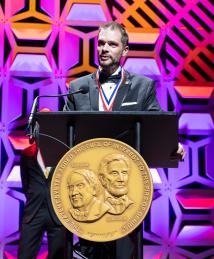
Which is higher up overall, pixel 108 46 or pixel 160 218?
pixel 108 46

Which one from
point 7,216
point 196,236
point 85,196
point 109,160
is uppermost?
point 109,160

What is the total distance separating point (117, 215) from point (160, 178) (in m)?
2.37

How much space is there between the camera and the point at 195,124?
174 inches

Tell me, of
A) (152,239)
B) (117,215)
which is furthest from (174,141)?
(152,239)

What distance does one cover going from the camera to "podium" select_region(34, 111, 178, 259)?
2.03 metres

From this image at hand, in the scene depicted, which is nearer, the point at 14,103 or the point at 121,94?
the point at 121,94

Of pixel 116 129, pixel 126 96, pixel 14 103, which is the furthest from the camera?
pixel 14 103

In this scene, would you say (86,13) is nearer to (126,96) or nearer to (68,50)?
(68,50)

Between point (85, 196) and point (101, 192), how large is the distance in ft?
0.22

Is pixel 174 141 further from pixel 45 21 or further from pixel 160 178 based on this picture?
pixel 45 21

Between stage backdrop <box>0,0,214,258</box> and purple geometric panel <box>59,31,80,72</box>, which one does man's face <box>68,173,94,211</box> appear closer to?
stage backdrop <box>0,0,214,258</box>

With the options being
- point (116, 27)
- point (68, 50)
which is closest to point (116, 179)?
point (116, 27)

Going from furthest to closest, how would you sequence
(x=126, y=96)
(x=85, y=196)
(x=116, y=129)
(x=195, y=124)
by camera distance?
(x=195, y=124) → (x=126, y=96) → (x=116, y=129) → (x=85, y=196)

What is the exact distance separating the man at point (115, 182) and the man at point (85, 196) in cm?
3
